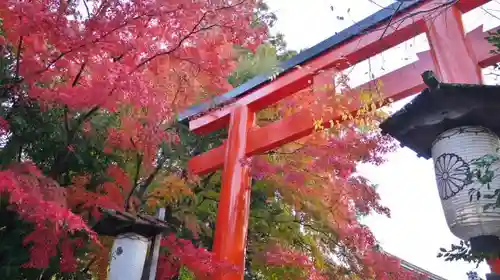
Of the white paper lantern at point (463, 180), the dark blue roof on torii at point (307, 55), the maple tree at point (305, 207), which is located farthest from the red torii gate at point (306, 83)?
the white paper lantern at point (463, 180)

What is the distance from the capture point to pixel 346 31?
21.1 feet

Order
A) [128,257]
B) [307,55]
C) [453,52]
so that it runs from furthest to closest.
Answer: [307,55] → [453,52] → [128,257]

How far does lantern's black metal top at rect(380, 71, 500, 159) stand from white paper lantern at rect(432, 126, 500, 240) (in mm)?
51

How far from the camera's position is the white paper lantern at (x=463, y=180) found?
2320mm

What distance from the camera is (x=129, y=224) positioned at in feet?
14.6

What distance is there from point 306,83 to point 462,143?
4370mm

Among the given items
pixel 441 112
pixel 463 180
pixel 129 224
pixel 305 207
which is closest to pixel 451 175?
pixel 463 180

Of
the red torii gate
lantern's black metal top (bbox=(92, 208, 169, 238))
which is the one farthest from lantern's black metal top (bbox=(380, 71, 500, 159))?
lantern's black metal top (bbox=(92, 208, 169, 238))

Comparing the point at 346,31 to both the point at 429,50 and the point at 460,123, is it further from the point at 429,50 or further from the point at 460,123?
the point at 460,123

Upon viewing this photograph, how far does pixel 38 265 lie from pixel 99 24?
2.45 metres

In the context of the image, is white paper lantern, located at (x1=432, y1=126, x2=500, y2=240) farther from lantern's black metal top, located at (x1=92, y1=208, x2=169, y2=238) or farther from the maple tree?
the maple tree

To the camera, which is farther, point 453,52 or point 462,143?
point 453,52

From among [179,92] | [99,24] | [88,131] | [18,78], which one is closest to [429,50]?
[179,92]

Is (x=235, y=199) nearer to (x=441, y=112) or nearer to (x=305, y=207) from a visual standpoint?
(x=305, y=207)
